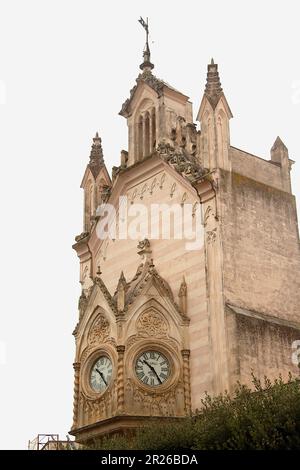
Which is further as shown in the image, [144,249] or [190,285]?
[144,249]

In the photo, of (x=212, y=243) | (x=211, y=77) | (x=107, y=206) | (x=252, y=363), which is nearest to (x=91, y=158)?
(x=107, y=206)

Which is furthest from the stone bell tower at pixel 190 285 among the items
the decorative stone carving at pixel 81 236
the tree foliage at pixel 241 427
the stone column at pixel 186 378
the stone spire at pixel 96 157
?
the tree foliage at pixel 241 427

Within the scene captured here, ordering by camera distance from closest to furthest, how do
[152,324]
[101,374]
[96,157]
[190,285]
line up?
1. [152,324]
2. [101,374]
3. [190,285]
4. [96,157]

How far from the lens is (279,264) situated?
104 feet

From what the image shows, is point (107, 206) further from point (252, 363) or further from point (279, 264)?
point (252, 363)

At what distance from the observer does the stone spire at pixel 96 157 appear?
37938mm

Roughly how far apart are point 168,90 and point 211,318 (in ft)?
34.6

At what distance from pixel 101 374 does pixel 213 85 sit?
38.0ft

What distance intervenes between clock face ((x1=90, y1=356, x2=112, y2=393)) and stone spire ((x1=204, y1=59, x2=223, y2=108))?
10363mm

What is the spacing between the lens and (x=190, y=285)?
30688 mm

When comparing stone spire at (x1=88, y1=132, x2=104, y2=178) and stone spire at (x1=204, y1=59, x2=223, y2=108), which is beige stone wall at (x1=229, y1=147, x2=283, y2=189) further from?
stone spire at (x1=88, y1=132, x2=104, y2=178)

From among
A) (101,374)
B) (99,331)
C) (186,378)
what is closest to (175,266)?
(99,331)

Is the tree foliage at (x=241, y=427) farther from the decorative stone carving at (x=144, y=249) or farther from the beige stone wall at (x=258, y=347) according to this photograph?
the decorative stone carving at (x=144, y=249)

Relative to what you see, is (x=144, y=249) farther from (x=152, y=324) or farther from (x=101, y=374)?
(x=101, y=374)
